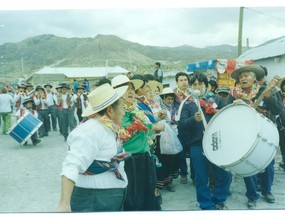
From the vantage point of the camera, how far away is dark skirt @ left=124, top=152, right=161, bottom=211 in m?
3.58

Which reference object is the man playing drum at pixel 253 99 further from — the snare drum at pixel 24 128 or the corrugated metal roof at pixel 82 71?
the corrugated metal roof at pixel 82 71

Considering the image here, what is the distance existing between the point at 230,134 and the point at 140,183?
114cm

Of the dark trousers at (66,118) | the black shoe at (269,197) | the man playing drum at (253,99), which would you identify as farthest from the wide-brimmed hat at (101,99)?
the dark trousers at (66,118)

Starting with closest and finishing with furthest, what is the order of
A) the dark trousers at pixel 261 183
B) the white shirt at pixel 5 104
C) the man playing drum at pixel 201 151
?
1. the man playing drum at pixel 201 151
2. the dark trousers at pixel 261 183
3. the white shirt at pixel 5 104

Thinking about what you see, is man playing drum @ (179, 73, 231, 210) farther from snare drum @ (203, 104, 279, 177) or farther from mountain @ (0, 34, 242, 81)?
mountain @ (0, 34, 242, 81)

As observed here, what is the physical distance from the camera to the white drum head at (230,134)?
10.8ft

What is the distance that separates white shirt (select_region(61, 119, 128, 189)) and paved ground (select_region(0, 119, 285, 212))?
88.0 inches

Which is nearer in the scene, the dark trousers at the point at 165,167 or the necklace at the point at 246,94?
the necklace at the point at 246,94

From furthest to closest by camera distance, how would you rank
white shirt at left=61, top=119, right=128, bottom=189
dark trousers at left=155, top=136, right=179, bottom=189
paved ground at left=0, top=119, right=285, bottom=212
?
dark trousers at left=155, top=136, right=179, bottom=189 < paved ground at left=0, top=119, right=285, bottom=212 < white shirt at left=61, top=119, right=128, bottom=189

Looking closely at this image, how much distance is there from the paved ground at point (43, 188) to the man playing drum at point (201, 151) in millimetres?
336

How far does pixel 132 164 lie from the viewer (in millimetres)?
3572

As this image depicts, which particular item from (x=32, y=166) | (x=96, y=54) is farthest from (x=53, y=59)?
(x=32, y=166)

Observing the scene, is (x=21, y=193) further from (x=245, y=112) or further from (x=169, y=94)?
(x=245, y=112)

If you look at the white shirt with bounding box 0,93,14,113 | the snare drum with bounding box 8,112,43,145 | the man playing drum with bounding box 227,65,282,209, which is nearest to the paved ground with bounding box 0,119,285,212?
the man playing drum with bounding box 227,65,282,209
